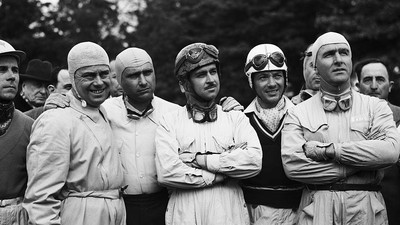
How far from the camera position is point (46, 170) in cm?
529

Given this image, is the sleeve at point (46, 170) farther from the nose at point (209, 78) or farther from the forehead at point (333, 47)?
the forehead at point (333, 47)

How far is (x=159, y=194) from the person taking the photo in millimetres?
6180

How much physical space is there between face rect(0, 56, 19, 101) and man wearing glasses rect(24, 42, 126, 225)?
0.58 metres

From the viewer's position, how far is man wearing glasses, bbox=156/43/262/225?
5656mm

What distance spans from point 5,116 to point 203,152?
201 centimetres

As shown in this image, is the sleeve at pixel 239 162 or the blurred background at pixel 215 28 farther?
the blurred background at pixel 215 28

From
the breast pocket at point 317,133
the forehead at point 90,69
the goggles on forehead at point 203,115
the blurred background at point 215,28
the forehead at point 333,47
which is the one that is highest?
the blurred background at point 215,28

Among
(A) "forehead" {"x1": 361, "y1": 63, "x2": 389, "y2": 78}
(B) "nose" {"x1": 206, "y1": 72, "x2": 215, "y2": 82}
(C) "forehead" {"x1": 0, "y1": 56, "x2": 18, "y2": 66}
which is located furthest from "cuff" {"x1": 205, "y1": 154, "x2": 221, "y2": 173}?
(A) "forehead" {"x1": 361, "y1": 63, "x2": 389, "y2": 78}

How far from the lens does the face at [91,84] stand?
5727mm

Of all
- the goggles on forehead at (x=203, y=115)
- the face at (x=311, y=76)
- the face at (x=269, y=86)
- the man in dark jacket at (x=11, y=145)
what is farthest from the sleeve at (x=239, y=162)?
the face at (x=311, y=76)

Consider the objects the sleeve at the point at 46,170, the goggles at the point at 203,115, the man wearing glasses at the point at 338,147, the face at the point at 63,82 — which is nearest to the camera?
the sleeve at the point at 46,170

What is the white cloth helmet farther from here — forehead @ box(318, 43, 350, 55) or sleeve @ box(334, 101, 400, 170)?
sleeve @ box(334, 101, 400, 170)

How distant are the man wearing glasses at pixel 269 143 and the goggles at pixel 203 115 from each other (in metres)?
0.61

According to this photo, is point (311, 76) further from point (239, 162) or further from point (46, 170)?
point (46, 170)
